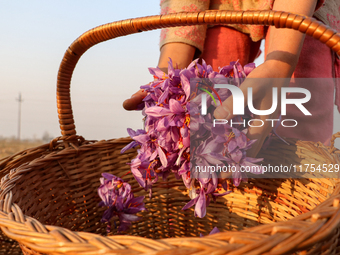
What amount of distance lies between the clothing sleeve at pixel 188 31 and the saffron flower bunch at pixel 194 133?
28cm

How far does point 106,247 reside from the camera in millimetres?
281

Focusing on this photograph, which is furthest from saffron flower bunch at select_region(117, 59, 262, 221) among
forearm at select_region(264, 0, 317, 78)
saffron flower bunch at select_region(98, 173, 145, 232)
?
saffron flower bunch at select_region(98, 173, 145, 232)

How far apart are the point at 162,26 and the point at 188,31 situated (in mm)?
284

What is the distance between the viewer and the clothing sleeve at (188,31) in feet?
2.64

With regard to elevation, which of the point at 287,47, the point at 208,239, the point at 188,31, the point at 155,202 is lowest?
the point at 155,202

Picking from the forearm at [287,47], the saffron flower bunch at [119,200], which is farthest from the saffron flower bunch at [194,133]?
the saffron flower bunch at [119,200]

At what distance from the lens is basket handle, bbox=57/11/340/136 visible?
0.43 metres

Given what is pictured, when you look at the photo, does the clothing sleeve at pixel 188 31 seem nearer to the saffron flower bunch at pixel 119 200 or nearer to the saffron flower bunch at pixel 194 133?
A: the saffron flower bunch at pixel 194 133

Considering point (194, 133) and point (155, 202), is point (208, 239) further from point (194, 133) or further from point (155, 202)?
point (155, 202)

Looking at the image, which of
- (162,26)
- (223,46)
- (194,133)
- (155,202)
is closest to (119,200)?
(155,202)

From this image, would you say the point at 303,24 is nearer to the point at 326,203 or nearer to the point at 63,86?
the point at 326,203

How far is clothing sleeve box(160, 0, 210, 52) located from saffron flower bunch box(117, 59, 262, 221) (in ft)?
0.91

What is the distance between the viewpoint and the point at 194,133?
0.53 meters

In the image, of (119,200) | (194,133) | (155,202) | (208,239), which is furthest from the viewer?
(155,202)
